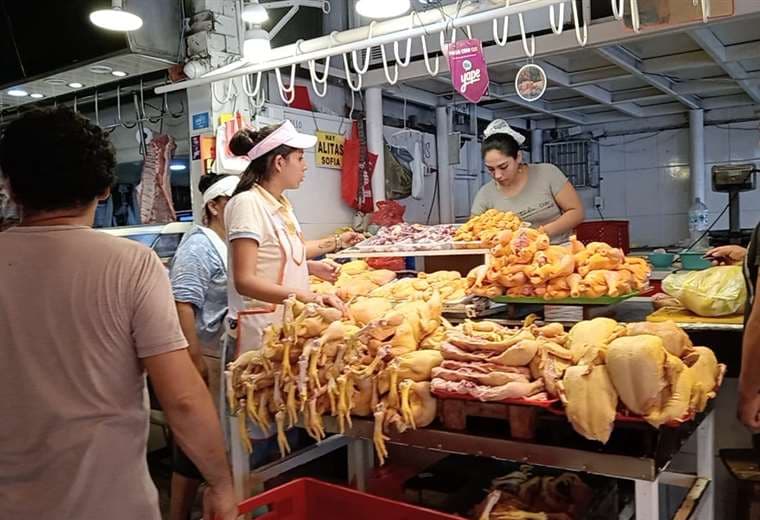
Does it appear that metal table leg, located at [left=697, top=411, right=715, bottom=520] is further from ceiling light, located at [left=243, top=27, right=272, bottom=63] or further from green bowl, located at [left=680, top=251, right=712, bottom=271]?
ceiling light, located at [left=243, top=27, right=272, bottom=63]

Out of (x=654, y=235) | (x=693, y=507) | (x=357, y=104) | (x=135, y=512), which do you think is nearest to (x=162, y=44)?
(x=357, y=104)

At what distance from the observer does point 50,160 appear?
4.91 feet

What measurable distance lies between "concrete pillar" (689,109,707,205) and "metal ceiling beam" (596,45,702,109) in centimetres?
101

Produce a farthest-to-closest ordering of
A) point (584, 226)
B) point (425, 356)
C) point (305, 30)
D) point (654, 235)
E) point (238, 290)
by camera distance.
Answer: point (654, 235)
point (584, 226)
point (305, 30)
point (238, 290)
point (425, 356)

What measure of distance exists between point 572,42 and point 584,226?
1.88 meters

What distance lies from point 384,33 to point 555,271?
67.2 inches

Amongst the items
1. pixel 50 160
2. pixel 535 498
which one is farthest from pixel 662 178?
pixel 50 160

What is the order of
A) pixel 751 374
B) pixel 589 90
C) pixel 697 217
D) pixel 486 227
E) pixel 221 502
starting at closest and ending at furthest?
pixel 221 502 → pixel 751 374 → pixel 486 227 → pixel 589 90 → pixel 697 217

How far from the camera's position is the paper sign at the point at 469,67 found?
3.15 metres

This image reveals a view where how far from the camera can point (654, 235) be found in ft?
31.1

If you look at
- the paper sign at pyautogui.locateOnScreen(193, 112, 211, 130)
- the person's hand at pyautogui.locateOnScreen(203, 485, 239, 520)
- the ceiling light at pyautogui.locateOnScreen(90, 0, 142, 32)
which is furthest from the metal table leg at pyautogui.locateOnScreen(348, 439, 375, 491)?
the paper sign at pyautogui.locateOnScreen(193, 112, 211, 130)

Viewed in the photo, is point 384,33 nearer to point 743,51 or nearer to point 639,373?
point 639,373

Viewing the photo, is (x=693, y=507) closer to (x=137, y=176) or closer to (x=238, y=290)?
(x=238, y=290)

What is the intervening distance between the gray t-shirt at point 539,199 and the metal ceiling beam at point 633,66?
1.93 meters
